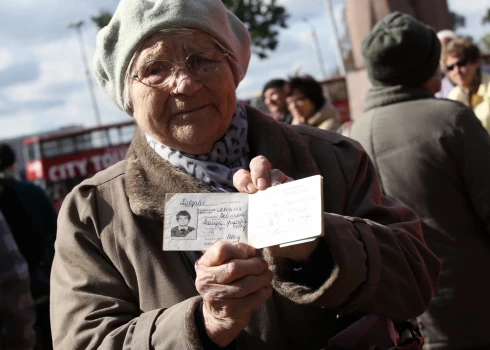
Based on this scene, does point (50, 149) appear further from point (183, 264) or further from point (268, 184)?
point (268, 184)

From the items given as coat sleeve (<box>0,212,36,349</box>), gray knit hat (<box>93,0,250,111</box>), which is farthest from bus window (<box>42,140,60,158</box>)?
gray knit hat (<box>93,0,250,111</box>)

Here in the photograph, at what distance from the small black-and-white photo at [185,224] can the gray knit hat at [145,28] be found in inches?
23.8

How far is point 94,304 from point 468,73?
153 inches

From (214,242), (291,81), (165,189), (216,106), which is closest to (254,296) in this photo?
(214,242)

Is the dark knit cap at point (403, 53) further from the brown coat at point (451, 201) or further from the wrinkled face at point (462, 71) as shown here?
the wrinkled face at point (462, 71)

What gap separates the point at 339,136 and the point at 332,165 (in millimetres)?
142

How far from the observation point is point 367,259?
70.1 inches

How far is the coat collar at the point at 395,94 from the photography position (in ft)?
10.4

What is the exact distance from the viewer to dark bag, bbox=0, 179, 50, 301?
16.1ft

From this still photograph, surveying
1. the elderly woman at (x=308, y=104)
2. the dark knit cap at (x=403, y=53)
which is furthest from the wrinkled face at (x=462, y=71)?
the dark knit cap at (x=403, y=53)

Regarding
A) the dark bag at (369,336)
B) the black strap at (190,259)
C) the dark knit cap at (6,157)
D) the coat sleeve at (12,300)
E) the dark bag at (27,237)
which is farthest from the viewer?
the dark knit cap at (6,157)

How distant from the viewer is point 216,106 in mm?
2062

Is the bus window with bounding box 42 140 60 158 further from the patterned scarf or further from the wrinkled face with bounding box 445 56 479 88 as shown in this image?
the patterned scarf

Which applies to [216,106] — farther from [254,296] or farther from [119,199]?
[254,296]
